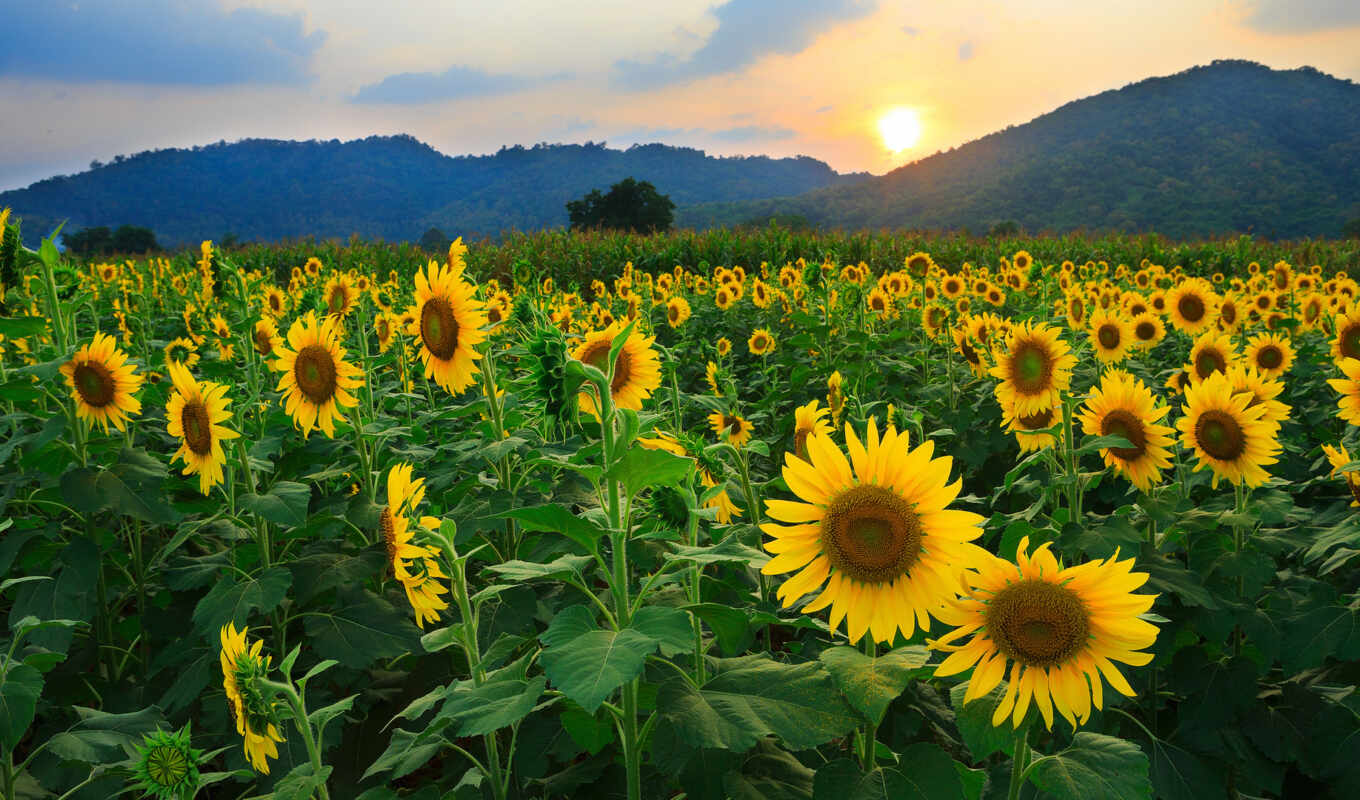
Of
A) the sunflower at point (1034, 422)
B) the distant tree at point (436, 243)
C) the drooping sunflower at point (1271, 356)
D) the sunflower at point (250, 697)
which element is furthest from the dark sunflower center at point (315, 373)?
the distant tree at point (436, 243)

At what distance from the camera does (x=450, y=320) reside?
2.75 metres

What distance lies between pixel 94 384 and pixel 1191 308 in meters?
7.10

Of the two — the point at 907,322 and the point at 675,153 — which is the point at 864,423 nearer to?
the point at 907,322

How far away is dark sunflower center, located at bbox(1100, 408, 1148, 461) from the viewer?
2713mm

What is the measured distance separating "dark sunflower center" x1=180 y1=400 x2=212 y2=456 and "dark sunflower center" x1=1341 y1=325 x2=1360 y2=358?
4973mm

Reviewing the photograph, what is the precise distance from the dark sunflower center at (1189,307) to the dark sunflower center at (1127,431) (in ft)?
14.2

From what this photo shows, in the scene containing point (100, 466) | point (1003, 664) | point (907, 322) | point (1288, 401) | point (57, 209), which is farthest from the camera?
point (57, 209)

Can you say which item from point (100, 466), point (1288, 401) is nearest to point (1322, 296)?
point (1288, 401)

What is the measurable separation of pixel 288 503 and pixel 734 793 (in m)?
1.71

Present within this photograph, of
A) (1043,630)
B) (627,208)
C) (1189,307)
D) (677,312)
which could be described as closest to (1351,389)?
(1043,630)

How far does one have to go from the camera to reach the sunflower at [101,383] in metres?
2.79

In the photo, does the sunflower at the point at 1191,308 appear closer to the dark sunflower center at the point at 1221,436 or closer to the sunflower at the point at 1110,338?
the sunflower at the point at 1110,338

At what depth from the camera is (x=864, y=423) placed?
8.11 feet

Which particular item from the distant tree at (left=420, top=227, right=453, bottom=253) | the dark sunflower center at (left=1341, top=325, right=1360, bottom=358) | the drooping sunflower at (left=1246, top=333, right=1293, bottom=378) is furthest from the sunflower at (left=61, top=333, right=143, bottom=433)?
the distant tree at (left=420, top=227, right=453, bottom=253)
